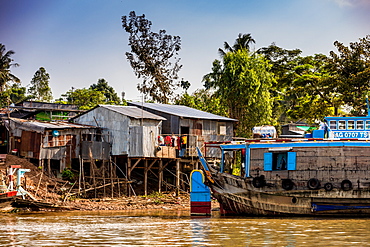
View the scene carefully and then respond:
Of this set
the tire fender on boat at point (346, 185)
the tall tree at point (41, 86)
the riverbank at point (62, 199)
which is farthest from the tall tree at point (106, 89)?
the tire fender on boat at point (346, 185)

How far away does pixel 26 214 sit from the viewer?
83.6ft

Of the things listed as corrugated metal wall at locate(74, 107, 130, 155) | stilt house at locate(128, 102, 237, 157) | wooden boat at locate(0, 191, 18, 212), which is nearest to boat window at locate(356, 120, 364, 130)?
stilt house at locate(128, 102, 237, 157)

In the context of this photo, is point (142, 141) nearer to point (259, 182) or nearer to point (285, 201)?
point (259, 182)

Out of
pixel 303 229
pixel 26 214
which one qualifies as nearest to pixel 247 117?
pixel 26 214

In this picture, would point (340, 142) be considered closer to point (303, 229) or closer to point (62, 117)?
point (303, 229)

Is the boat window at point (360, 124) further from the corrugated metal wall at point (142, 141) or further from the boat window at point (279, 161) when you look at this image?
the corrugated metal wall at point (142, 141)

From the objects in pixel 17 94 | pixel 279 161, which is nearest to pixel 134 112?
pixel 279 161

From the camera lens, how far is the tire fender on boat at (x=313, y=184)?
23375mm

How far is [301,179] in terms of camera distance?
23.8 meters

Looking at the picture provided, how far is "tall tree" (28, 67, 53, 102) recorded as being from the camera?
64062 millimetres

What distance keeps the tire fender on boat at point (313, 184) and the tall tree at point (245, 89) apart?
22236 mm

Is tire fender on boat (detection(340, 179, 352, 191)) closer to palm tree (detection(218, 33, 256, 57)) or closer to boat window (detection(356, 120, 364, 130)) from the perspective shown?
boat window (detection(356, 120, 364, 130))

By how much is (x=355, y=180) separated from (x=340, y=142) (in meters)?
1.72

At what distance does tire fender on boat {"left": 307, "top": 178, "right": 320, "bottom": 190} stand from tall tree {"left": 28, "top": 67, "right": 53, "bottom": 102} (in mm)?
45515
